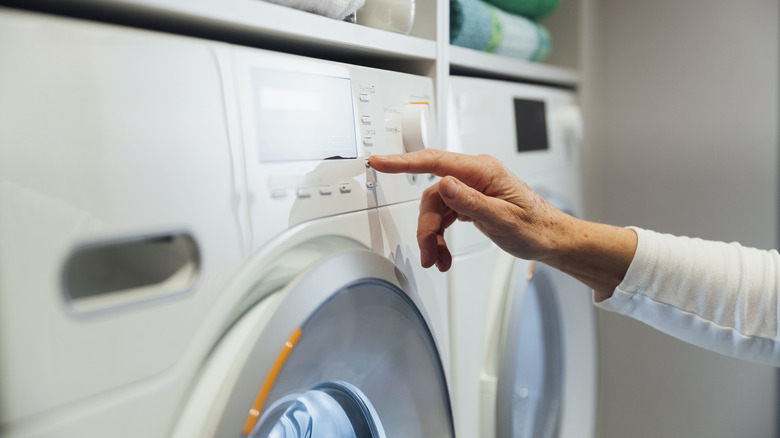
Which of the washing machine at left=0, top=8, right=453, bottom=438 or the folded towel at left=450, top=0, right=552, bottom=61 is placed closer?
the washing machine at left=0, top=8, right=453, bottom=438

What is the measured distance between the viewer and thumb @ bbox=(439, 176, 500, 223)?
0.61m

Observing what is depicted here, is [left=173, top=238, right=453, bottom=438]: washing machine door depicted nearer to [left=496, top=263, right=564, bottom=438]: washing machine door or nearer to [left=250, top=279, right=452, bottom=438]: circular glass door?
[left=250, top=279, right=452, bottom=438]: circular glass door

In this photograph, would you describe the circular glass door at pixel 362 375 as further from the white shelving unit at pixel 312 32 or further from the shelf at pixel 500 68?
the shelf at pixel 500 68

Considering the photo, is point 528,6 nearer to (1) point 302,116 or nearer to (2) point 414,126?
(2) point 414,126

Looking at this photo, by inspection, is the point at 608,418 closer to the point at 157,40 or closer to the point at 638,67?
the point at 638,67

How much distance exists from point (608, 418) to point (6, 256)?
1.70 meters

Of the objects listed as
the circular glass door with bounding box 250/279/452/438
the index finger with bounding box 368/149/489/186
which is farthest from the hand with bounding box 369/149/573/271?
the circular glass door with bounding box 250/279/452/438

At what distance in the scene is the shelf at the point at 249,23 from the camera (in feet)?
1.35

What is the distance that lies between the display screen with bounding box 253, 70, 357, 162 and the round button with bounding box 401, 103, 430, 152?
10cm

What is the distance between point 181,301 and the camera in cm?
42

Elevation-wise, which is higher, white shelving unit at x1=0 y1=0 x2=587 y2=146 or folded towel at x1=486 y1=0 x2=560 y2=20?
folded towel at x1=486 y1=0 x2=560 y2=20

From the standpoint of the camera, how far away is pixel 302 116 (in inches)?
21.5

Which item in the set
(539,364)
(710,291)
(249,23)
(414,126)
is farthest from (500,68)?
(539,364)

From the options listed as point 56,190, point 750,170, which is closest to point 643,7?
point 750,170
